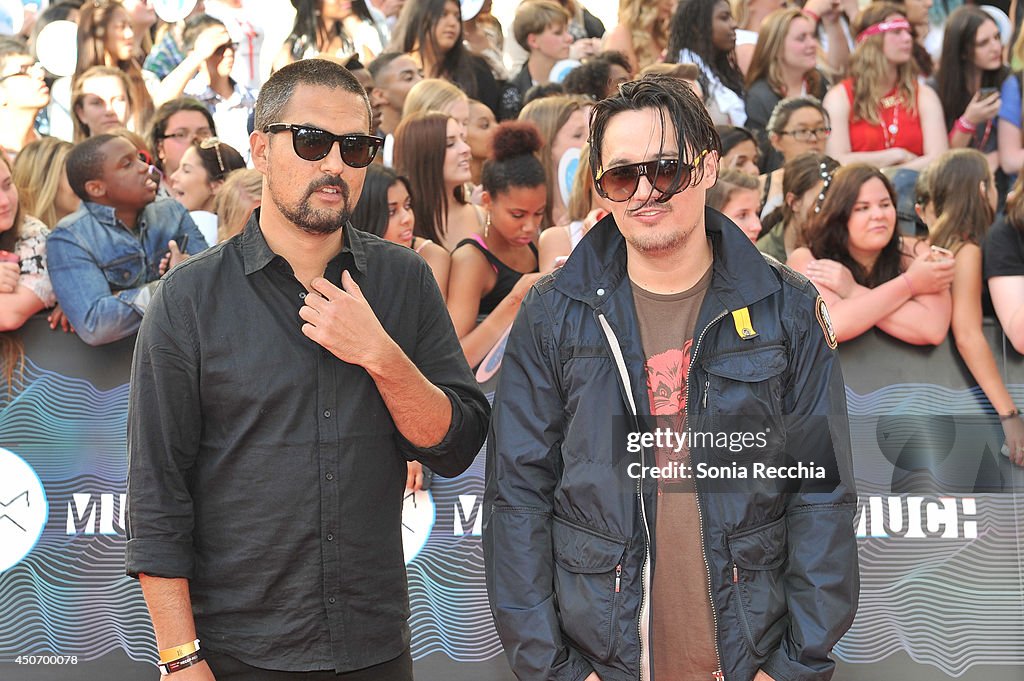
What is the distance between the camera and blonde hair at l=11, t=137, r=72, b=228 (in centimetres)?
590

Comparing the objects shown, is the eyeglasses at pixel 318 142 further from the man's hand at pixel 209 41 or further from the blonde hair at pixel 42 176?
the man's hand at pixel 209 41

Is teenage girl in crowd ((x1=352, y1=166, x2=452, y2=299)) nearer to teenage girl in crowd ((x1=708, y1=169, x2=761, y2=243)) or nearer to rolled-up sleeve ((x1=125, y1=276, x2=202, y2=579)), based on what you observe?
teenage girl in crowd ((x1=708, y1=169, x2=761, y2=243))

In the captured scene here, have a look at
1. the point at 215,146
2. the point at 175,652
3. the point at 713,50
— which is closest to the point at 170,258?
the point at 215,146

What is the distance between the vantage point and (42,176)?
5.96 meters

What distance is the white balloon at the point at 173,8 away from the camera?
8367 mm

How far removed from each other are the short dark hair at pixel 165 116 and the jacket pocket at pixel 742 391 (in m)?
4.67

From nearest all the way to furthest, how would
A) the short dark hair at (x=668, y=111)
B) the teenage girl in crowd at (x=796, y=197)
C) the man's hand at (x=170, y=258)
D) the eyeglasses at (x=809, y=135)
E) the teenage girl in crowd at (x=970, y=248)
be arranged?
the short dark hair at (x=668, y=111) → the teenage girl in crowd at (x=970, y=248) → the man's hand at (x=170, y=258) → the teenage girl in crowd at (x=796, y=197) → the eyeglasses at (x=809, y=135)

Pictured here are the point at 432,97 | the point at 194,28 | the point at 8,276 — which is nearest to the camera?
the point at 8,276

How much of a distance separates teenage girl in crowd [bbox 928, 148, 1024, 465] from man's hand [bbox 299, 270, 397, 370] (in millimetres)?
2941

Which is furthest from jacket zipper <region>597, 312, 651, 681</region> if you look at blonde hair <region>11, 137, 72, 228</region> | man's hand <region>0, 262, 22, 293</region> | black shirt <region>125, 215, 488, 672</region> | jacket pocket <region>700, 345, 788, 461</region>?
blonde hair <region>11, 137, 72, 228</region>

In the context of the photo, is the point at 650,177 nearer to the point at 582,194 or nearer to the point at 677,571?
the point at 677,571

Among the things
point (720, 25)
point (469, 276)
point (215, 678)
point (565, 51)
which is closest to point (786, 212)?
point (469, 276)

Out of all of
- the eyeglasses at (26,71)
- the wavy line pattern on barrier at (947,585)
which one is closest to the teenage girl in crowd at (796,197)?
the wavy line pattern on barrier at (947,585)

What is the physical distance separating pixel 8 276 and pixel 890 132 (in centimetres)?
528
